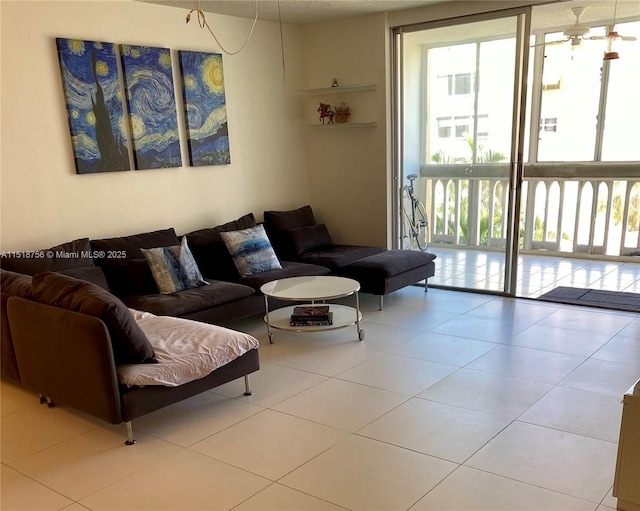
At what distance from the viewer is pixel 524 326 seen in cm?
419

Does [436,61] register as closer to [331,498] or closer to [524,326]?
[524,326]

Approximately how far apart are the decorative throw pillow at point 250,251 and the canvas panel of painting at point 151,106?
799mm

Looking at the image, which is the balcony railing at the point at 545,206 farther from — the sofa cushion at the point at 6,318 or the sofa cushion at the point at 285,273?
the sofa cushion at the point at 6,318

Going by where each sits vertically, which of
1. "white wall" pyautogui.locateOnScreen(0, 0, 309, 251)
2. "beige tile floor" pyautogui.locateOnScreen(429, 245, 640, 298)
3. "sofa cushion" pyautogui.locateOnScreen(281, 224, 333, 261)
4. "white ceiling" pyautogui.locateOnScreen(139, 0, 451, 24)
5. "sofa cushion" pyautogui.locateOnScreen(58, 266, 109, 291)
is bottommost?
"beige tile floor" pyautogui.locateOnScreen(429, 245, 640, 298)

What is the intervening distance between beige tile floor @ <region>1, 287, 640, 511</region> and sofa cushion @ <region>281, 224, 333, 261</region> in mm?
1354

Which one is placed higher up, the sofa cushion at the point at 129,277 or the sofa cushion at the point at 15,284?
the sofa cushion at the point at 15,284

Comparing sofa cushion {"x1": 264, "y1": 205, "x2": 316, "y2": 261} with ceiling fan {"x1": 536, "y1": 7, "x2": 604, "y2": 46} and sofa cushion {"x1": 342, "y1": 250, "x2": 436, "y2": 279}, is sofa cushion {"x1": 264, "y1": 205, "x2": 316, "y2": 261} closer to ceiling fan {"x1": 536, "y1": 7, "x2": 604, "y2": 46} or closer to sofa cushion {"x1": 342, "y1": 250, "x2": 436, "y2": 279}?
sofa cushion {"x1": 342, "y1": 250, "x2": 436, "y2": 279}

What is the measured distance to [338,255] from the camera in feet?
16.5

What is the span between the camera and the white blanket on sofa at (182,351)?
2.65 m

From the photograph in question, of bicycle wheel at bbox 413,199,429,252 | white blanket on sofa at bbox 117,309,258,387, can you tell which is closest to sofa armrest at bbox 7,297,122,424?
white blanket on sofa at bbox 117,309,258,387

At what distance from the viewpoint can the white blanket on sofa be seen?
265 cm

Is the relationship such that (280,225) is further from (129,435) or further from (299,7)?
(129,435)

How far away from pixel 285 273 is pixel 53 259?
1731 millimetres

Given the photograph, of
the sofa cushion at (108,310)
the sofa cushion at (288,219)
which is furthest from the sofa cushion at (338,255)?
the sofa cushion at (108,310)
